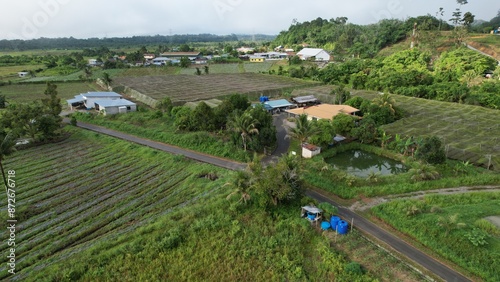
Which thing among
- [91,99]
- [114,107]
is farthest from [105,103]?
[91,99]

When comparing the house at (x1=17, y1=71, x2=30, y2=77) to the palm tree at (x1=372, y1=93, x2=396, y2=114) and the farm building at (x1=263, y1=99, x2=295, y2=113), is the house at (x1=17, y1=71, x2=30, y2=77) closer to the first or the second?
the farm building at (x1=263, y1=99, x2=295, y2=113)

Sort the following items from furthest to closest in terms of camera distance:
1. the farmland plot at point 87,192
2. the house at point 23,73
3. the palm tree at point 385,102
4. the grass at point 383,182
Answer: the house at point 23,73 → the palm tree at point 385,102 → the grass at point 383,182 → the farmland plot at point 87,192

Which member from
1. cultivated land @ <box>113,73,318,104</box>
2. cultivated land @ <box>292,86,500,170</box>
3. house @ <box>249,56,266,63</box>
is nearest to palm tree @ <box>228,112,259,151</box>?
cultivated land @ <box>292,86,500,170</box>

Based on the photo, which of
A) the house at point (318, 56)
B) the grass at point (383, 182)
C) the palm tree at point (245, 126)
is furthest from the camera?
the house at point (318, 56)

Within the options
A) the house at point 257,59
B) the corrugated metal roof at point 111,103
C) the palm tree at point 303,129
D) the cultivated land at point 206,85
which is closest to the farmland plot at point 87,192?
the palm tree at point 303,129

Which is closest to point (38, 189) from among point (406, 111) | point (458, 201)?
point (458, 201)

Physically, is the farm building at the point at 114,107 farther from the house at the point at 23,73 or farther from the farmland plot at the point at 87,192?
the house at the point at 23,73
